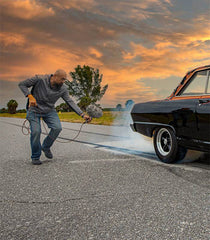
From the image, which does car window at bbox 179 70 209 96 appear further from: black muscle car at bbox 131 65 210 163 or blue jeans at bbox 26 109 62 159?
blue jeans at bbox 26 109 62 159

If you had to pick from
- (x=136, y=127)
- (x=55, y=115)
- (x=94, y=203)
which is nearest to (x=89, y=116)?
(x=55, y=115)

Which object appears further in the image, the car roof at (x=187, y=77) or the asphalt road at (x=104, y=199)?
the car roof at (x=187, y=77)

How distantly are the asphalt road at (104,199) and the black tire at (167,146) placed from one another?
0.16m

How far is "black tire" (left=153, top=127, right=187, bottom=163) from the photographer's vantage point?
539cm

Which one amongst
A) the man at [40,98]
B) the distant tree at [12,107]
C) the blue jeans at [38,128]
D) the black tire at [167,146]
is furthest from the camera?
the distant tree at [12,107]

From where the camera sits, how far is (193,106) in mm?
4895

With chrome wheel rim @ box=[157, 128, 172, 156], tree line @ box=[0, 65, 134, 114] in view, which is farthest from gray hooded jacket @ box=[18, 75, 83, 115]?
tree line @ box=[0, 65, 134, 114]

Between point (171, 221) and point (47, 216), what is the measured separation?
4.03ft

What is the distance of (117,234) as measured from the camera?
8.56 ft

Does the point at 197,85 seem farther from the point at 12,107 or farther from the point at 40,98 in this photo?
the point at 12,107

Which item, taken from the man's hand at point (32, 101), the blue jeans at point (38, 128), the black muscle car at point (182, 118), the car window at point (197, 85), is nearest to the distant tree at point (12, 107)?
the blue jeans at point (38, 128)

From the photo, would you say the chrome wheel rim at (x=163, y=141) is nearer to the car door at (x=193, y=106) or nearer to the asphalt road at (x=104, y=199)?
the asphalt road at (x=104, y=199)

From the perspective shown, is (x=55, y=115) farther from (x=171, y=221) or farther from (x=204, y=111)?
(x=171, y=221)

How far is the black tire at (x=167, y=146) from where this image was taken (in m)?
5.39
